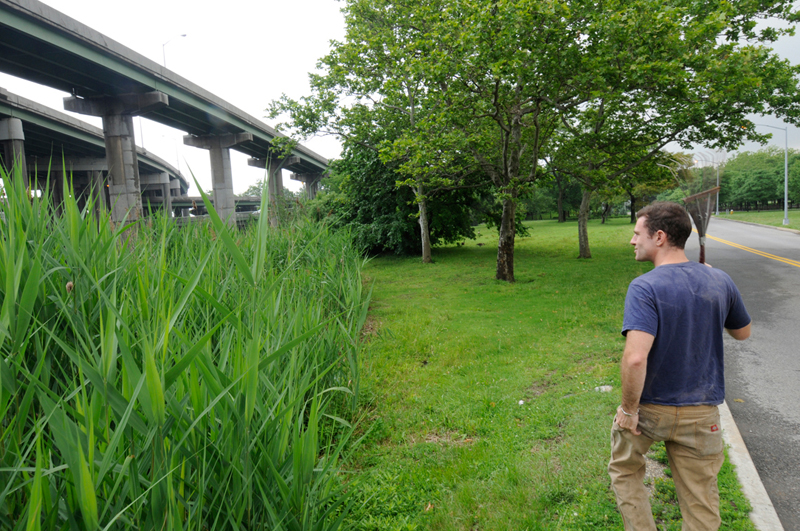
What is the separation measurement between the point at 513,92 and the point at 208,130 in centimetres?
2923

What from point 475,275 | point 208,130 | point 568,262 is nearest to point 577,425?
point 475,275

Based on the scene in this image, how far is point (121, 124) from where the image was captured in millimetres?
27344

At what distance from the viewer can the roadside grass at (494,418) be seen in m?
3.34

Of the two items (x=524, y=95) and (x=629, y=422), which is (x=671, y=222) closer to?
(x=629, y=422)

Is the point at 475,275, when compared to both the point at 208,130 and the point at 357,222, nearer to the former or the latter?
the point at 357,222

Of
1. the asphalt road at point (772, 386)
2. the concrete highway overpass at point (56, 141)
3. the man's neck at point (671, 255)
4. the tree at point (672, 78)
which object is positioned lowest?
the asphalt road at point (772, 386)

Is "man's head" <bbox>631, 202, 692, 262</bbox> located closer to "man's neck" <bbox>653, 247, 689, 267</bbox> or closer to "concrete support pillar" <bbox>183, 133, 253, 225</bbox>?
"man's neck" <bbox>653, 247, 689, 267</bbox>

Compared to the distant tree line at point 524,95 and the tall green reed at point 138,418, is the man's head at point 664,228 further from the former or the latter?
the distant tree line at point 524,95

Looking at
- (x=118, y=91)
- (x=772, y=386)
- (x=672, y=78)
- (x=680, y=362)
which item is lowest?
(x=772, y=386)

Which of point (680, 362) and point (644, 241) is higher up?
point (644, 241)

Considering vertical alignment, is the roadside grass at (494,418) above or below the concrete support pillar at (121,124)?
below

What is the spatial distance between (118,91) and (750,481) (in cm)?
3114

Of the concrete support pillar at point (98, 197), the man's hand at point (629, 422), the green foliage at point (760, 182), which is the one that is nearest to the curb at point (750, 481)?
the man's hand at point (629, 422)

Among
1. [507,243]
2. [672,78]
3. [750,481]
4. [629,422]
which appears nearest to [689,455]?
[629,422]
